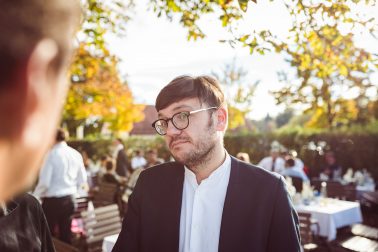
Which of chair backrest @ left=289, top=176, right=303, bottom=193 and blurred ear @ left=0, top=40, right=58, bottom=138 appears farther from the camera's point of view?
chair backrest @ left=289, top=176, right=303, bottom=193

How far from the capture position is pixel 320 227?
6.81 metres

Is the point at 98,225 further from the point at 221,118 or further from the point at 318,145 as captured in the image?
the point at 318,145

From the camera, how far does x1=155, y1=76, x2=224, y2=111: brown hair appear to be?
6.56 ft

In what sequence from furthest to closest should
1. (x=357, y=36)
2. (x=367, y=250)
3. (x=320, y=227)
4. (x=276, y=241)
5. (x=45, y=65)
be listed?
(x=320, y=227)
(x=367, y=250)
(x=357, y=36)
(x=276, y=241)
(x=45, y=65)

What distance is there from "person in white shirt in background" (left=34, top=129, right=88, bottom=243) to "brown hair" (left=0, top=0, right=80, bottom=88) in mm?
5524

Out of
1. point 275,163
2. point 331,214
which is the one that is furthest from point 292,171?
point 275,163

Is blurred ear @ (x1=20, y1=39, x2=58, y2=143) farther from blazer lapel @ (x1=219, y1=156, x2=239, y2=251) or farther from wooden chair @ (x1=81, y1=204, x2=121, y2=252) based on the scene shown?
wooden chair @ (x1=81, y1=204, x2=121, y2=252)

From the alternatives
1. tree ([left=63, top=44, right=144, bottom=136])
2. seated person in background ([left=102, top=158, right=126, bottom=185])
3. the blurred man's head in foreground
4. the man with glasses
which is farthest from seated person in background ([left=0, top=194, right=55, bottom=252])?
tree ([left=63, top=44, right=144, bottom=136])

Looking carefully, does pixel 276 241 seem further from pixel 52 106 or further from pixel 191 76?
pixel 52 106

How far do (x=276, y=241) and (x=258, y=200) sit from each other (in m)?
0.21

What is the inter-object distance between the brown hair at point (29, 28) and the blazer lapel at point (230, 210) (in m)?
1.53

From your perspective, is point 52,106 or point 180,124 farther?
point 180,124

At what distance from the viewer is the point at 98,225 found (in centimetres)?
535

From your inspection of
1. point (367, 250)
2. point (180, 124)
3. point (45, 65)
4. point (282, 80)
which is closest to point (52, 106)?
point (45, 65)
